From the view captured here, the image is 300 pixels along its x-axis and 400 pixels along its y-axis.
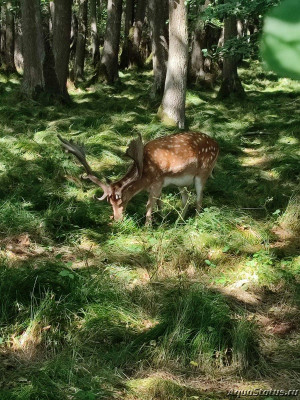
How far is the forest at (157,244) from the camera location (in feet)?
12.3

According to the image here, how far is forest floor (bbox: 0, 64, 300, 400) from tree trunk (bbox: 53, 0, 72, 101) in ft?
14.1

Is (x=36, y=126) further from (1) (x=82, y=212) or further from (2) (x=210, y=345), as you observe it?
(2) (x=210, y=345)

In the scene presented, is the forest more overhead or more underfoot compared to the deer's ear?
more underfoot

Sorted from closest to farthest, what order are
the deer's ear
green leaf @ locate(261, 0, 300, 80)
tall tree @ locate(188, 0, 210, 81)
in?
green leaf @ locate(261, 0, 300, 80) < the deer's ear < tall tree @ locate(188, 0, 210, 81)

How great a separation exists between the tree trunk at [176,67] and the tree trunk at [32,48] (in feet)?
11.8

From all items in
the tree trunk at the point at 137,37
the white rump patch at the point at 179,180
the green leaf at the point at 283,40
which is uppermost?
the green leaf at the point at 283,40

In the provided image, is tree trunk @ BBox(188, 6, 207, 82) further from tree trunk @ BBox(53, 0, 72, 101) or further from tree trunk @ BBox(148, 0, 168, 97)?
tree trunk @ BBox(53, 0, 72, 101)

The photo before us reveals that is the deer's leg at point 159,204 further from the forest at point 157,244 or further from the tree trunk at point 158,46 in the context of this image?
the tree trunk at point 158,46

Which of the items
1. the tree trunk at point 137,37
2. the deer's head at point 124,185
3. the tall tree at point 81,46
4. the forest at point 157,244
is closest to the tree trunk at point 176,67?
the forest at point 157,244

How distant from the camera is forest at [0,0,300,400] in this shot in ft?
12.3

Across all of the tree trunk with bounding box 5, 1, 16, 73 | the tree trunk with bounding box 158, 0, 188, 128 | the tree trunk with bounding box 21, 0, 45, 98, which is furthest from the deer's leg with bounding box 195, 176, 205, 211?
the tree trunk with bounding box 5, 1, 16, 73

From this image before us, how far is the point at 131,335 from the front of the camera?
426cm

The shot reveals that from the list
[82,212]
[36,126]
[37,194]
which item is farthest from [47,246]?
[36,126]

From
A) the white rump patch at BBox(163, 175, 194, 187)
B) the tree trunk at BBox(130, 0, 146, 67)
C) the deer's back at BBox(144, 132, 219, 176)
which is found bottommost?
the tree trunk at BBox(130, 0, 146, 67)
